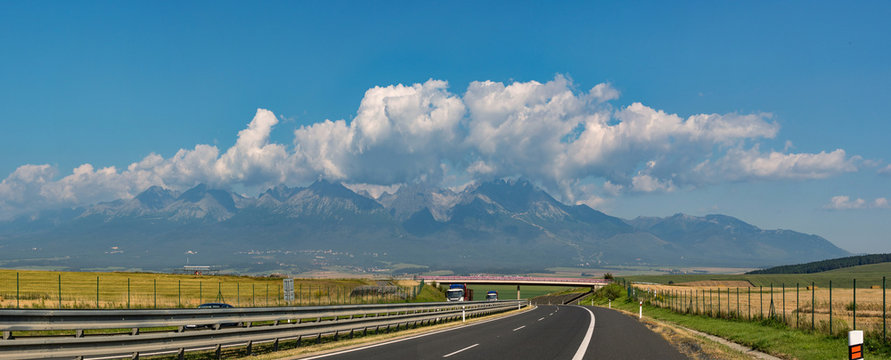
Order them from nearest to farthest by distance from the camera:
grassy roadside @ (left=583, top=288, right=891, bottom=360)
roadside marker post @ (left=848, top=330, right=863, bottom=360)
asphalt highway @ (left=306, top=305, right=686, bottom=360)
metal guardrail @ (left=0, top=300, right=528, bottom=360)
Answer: roadside marker post @ (left=848, top=330, right=863, bottom=360) < metal guardrail @ (left=0, top=300, right=528, bottom=360) < asphalt highway @ (left=306, top=305, right=686, bottom=360) < grassy roadside @ (left=583, top=288, right=891, bottom=360)

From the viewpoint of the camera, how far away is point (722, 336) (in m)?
25.4

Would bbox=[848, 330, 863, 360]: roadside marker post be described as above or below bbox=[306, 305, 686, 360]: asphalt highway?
above

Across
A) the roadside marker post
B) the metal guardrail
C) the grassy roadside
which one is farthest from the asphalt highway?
the roadside marker post

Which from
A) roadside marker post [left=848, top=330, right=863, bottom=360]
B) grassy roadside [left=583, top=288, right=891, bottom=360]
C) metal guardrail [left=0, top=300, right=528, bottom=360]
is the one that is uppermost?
roadside marker post [left=848, top=330, right=863, bottom=360]

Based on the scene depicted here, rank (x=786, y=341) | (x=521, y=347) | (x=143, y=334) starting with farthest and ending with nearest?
(x=786, y=341), (x=521, y=347), (x=143, y=334)

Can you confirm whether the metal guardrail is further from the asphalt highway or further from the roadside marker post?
the roadside marker post

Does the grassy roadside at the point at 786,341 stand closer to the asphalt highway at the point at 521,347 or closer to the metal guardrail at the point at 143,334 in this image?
the asphalt highway at the point at 521,347

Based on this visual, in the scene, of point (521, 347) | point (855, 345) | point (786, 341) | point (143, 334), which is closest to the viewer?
point (855, 345)

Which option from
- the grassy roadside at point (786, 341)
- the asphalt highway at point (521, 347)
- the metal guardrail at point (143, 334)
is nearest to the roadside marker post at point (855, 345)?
the asphalt highway at point (521, 347)

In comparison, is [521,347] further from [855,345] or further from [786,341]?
[855,345]

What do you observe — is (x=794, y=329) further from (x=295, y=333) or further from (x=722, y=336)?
(x=295, y=333)

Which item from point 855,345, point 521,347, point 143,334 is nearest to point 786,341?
point 521,347

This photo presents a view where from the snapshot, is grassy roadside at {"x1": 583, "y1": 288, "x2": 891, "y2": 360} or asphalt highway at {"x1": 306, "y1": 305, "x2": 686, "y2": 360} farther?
grassy roadside at {"x1": 583, "y1": 288, "x2": 891, "y2": 360}

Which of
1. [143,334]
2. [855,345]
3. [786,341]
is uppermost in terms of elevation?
[855,345]
